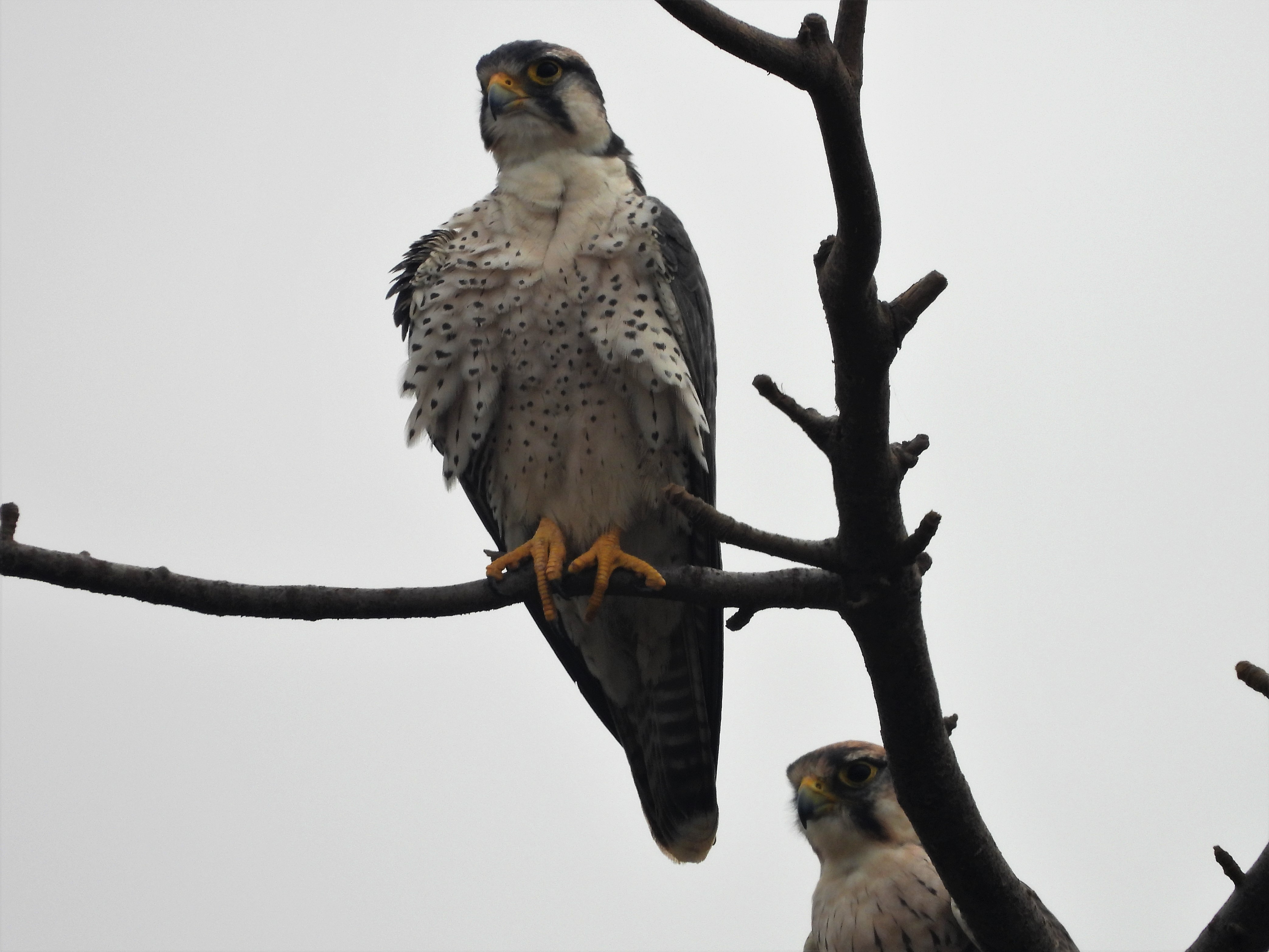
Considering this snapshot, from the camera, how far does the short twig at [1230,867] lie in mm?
3041

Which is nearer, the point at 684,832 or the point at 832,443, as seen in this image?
the point at 832,443

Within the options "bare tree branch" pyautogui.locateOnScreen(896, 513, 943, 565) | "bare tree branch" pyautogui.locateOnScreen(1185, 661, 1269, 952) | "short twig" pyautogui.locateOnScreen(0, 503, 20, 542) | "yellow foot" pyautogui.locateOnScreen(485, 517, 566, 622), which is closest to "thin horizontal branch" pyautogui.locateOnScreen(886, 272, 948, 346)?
"bare tree branch" pyautogui.locateOnScreen(896, 513, 943, 565)

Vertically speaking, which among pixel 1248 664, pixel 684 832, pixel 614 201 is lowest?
pixel 1248 664

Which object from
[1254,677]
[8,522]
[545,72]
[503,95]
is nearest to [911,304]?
[1254,677]

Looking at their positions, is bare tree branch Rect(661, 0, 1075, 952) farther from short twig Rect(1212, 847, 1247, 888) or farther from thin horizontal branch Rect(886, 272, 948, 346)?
short twig Rect(1212, 847, 1247, 888)

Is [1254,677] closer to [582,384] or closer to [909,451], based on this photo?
[909,451]

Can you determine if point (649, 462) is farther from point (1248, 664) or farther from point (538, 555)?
point (1248, 664)

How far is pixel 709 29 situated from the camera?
8.31ft

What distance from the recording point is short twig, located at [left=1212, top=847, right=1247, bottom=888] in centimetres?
304

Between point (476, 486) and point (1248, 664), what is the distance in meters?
2.69

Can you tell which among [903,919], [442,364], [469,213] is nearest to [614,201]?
[469,213]

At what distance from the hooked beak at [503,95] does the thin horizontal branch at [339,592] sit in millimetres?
2030

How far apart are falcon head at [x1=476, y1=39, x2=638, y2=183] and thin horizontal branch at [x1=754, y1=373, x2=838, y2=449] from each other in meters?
2.12

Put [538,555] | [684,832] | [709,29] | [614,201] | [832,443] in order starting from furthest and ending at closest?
[684,832], [614,201], [538,555], [832,443], [709,29]
